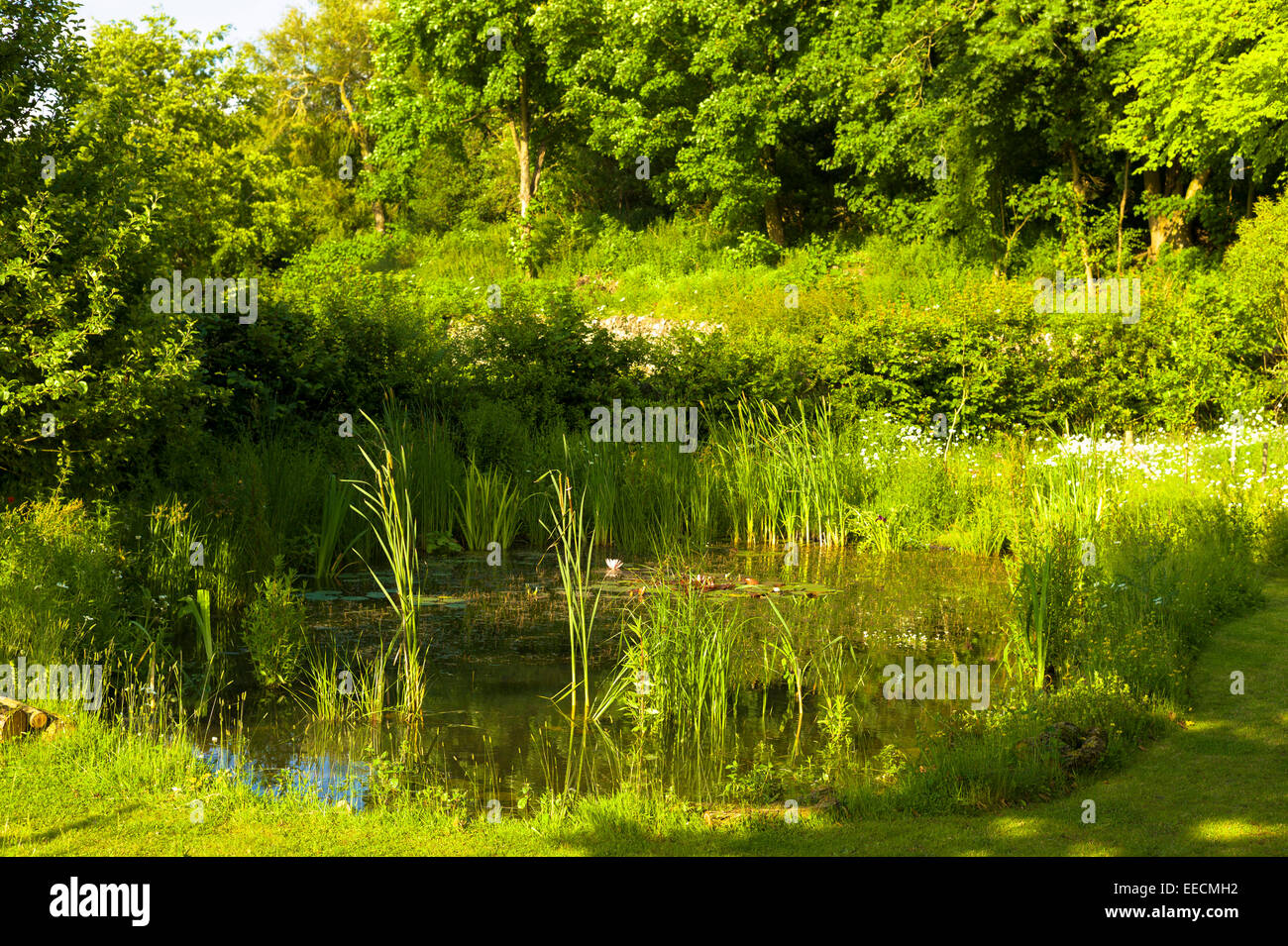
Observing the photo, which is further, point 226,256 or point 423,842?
point 226,256

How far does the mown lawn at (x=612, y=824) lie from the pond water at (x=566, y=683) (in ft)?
1.52

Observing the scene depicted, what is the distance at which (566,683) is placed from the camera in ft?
21.2

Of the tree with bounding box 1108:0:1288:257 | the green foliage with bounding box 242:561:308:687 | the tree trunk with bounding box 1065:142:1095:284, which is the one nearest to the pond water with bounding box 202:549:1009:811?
the green foliage with bounding box 242:561:308:687

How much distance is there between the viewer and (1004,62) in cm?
2094

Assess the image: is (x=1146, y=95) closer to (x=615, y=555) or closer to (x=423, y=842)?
(x=615, y=555)

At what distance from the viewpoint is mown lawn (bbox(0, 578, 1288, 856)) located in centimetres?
397

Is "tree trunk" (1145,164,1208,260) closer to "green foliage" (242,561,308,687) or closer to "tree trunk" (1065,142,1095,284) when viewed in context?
"tree trunk" (1065,142,1095,284)

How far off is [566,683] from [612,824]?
2213mm

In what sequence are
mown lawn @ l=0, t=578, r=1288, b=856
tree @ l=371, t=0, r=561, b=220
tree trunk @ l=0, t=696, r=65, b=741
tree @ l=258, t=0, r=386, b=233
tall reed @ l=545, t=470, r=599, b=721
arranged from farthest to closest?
tree @ l=258, t=0, r=386, b=233 → tree @ l=371, t=0, r=561, b=220 → tall reed @ l=545, t=470, r=599, b=721 → tree trunk @ l=0, t=696, r=65, b=741 → mown lawn @ l=0, t=578, r=1288, b=856

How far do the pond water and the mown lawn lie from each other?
46cm

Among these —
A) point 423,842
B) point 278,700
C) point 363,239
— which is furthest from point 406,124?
point 423,842

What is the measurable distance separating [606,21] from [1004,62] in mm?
13669

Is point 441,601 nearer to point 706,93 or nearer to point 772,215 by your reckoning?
point 772,215

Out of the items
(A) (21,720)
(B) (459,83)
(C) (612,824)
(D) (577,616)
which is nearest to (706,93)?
(B) (459,83)
